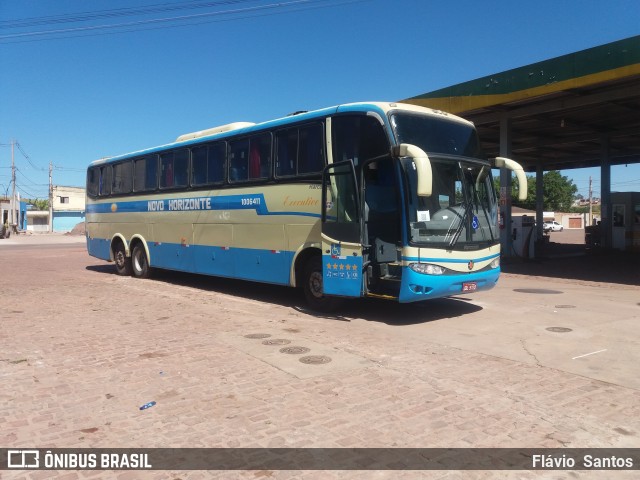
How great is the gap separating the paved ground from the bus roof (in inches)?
144

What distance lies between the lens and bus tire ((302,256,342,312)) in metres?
9.59

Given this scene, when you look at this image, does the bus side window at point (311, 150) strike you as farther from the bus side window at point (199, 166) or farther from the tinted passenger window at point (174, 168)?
the tinted passenger window at point (174, 168)

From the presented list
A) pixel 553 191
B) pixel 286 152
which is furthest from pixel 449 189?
pixel 553 191

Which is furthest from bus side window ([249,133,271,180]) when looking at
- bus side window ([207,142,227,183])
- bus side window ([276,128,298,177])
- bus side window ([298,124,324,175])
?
bus side window ([207,142,227,183])

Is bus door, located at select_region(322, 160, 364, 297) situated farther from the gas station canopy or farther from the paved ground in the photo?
the gas station canopy

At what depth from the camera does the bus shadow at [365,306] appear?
9.34 m

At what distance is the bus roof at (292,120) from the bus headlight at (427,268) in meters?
2.52

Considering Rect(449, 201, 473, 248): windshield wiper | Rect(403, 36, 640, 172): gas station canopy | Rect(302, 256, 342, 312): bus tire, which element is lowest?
Rect(302, 256, 342, 312): bus tire

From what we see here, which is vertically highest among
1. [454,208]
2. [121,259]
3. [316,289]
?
[454,208]

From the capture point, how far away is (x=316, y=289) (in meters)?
9.82

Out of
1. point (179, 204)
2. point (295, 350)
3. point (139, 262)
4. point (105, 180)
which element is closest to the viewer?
point (295, 350)

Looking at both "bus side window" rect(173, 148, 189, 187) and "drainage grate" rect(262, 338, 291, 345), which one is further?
"bus side window" rect(173, 148, 189, 187)

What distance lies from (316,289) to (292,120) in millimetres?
3351

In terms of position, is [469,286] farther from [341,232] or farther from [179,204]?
[179,204]
